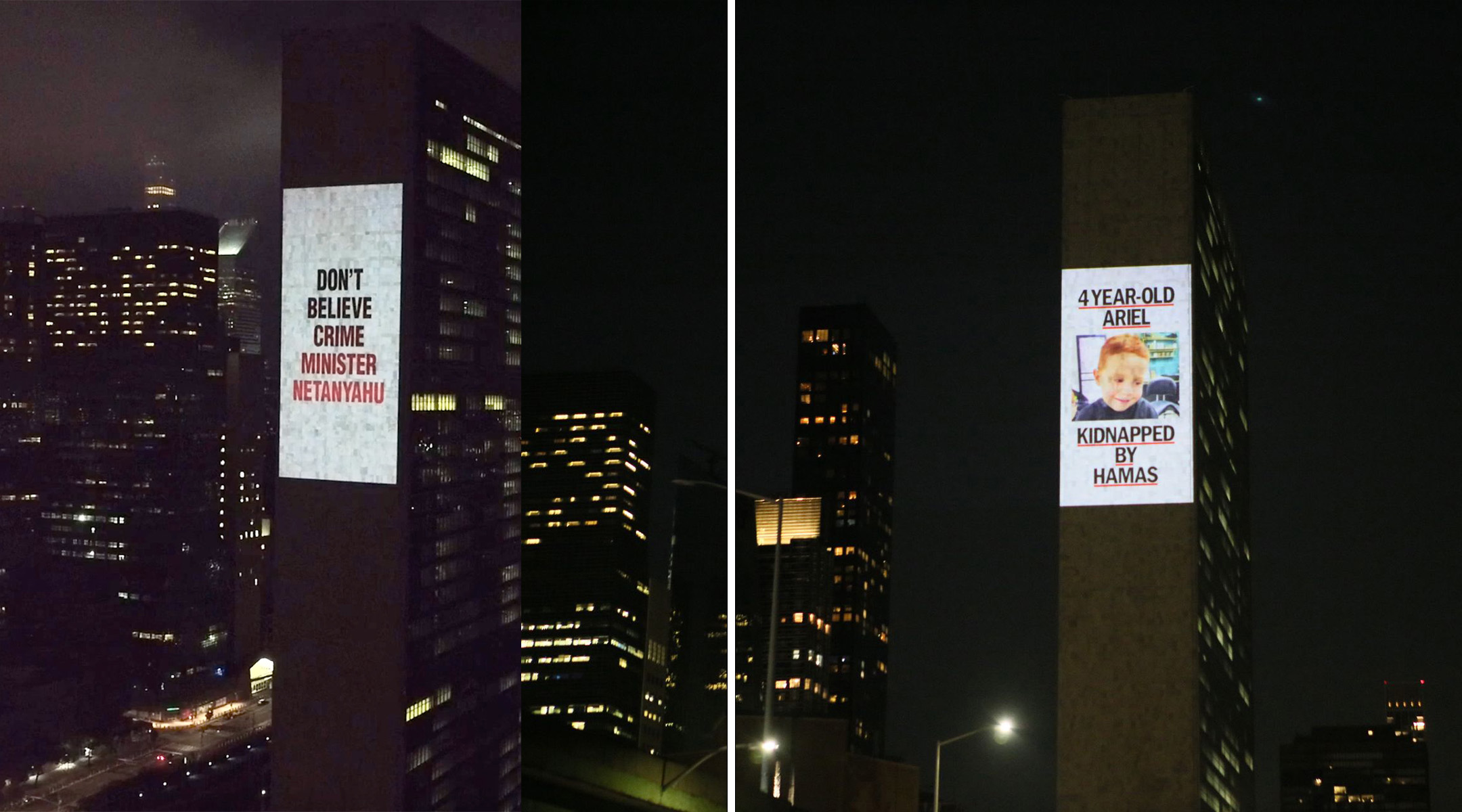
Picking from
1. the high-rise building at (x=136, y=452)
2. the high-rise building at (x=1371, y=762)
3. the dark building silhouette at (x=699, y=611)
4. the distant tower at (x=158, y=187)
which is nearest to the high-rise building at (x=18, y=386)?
the high-rise building at (x=136, y=452)

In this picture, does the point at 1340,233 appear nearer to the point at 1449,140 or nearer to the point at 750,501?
the point at 1449,140

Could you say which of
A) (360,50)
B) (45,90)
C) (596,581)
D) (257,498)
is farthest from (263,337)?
(596,581)

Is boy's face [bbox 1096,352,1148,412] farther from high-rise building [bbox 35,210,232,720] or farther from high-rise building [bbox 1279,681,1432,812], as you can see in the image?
high-rise building [bbox 35,210,232,720]

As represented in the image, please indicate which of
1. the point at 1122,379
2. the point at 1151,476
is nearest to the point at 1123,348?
the point at 1122,379

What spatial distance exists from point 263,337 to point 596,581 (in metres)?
Answer: 6.52

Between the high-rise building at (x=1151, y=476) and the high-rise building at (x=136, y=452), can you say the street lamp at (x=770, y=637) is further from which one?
the high-rise building at (x=136, y=452)

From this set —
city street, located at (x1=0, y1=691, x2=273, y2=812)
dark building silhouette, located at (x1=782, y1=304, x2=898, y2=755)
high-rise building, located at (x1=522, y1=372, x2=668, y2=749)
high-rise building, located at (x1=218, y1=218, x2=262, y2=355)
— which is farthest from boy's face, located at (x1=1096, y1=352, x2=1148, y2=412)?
city street, located at (x1=0, y1=691, x2=273, y2=812)

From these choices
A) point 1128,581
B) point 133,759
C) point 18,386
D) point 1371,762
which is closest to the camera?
point 1371,762

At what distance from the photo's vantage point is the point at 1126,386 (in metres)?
6.23

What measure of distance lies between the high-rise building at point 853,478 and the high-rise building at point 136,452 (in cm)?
710

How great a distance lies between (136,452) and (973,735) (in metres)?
8.60

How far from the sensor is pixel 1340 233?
601cm

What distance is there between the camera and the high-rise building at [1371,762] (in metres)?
5.84

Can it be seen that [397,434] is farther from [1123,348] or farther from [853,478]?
[1123,348]
